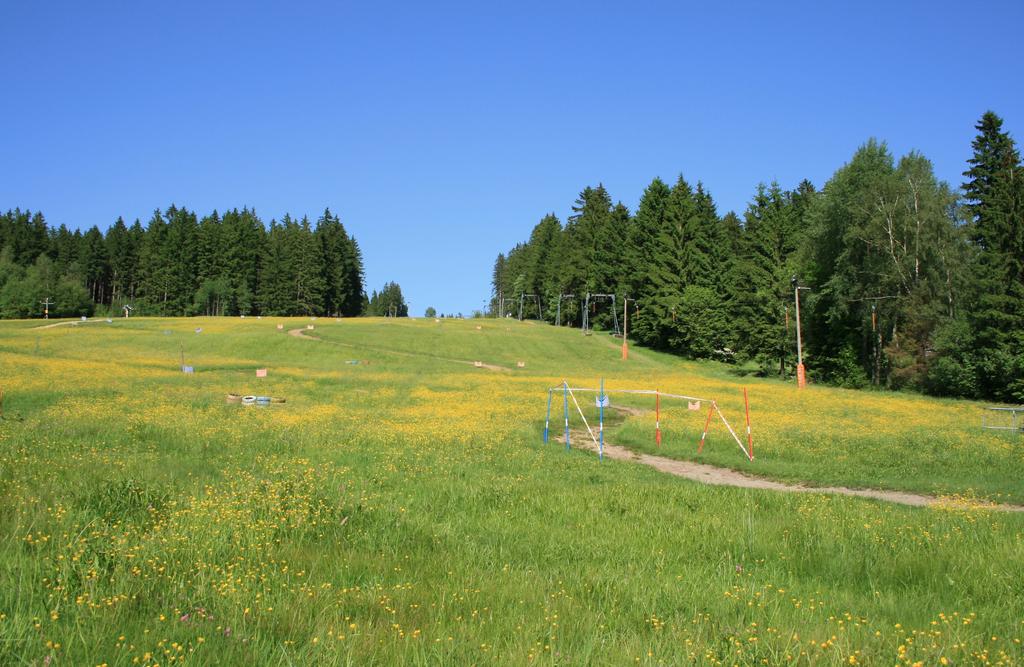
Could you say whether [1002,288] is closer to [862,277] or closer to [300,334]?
[862,277]

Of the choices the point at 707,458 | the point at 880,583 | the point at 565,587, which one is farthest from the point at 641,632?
the point at 707,458

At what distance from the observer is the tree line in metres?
135

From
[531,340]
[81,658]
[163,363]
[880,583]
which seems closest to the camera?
[81,658]

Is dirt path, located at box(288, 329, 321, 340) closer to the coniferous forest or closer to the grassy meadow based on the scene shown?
the coniferous forest

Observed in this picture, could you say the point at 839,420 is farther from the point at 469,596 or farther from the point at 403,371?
the point at 403,371

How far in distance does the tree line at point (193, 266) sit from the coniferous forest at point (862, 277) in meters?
69.3

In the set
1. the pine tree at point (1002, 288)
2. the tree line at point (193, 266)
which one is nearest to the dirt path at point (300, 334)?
the tree line at point (193, 266)

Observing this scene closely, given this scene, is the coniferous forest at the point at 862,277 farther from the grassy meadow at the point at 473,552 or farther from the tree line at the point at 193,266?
the tree line at the point at 193,266

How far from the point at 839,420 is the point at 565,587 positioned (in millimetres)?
27248

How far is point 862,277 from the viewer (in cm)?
5919

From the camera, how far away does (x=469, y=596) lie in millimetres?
6750

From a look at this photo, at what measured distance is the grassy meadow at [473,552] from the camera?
18.1 feet

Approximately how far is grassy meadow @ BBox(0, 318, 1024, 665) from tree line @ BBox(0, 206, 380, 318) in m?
118

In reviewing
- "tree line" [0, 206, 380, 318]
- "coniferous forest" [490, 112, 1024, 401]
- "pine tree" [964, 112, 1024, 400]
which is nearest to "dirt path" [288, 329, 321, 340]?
"coniferous forest" [490, 112, 1024, 401]
